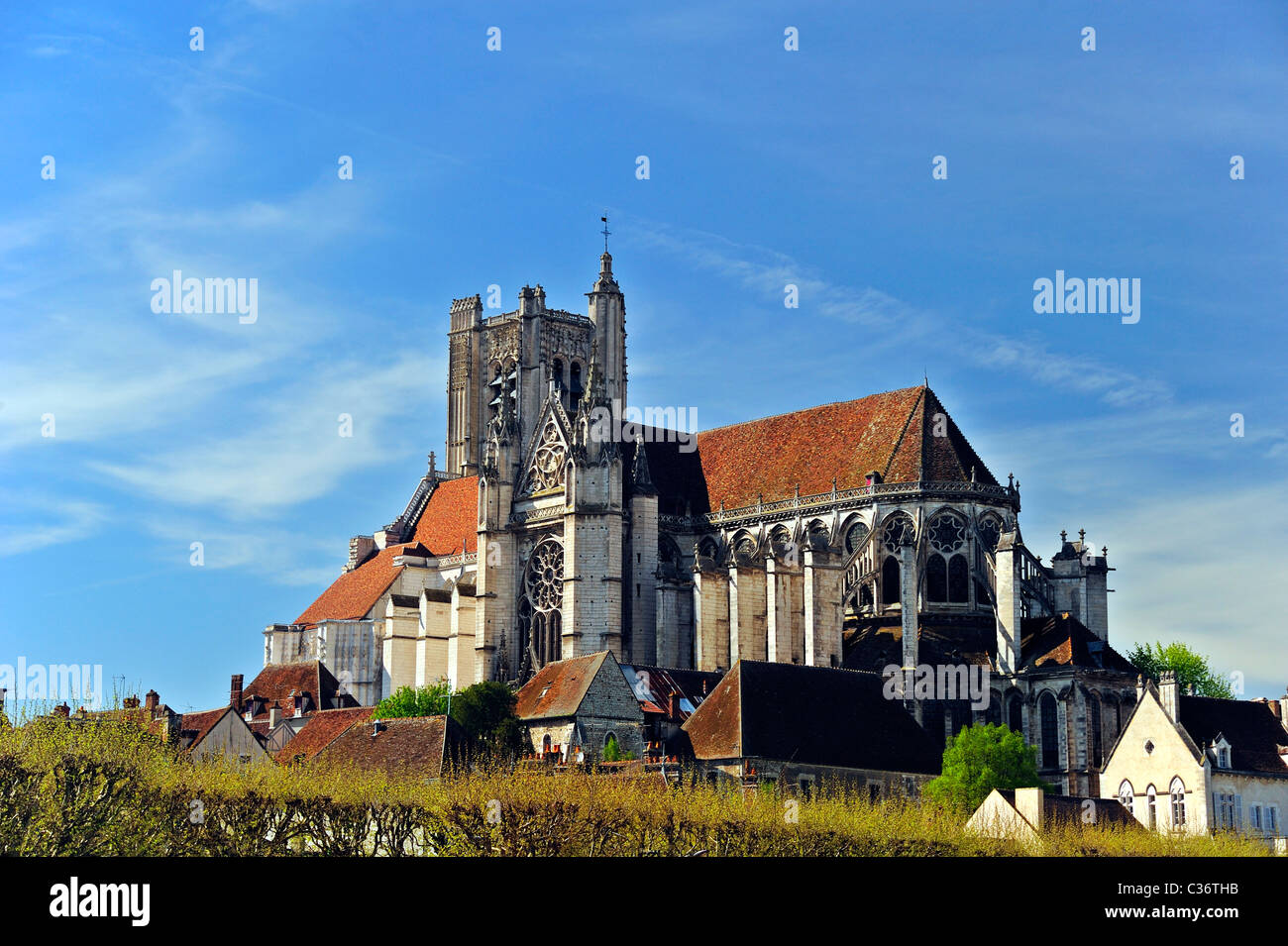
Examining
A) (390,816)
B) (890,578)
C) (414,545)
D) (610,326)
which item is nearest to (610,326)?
(610,326)

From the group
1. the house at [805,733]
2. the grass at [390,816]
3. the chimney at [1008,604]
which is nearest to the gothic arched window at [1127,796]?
the house at [805,733]

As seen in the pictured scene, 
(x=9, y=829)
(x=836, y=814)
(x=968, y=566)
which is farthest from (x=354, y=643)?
(x=9, y=829)

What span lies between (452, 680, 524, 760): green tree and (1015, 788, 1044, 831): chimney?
47.6ft

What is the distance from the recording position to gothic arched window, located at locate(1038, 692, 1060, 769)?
236ft

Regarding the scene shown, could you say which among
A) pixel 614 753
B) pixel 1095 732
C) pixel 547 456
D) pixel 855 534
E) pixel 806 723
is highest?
pixel 547 456

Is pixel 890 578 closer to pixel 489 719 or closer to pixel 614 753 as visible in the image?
pixel 489 719

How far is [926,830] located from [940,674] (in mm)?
22442

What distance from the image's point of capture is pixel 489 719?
66.0 meters

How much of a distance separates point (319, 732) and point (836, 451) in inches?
1061

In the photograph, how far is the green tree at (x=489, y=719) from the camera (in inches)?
2359

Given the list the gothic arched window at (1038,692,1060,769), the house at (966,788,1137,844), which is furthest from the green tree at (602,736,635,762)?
the gothic arched window at (1038,692,1060,769)

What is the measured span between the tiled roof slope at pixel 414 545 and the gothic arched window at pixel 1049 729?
33124mm
